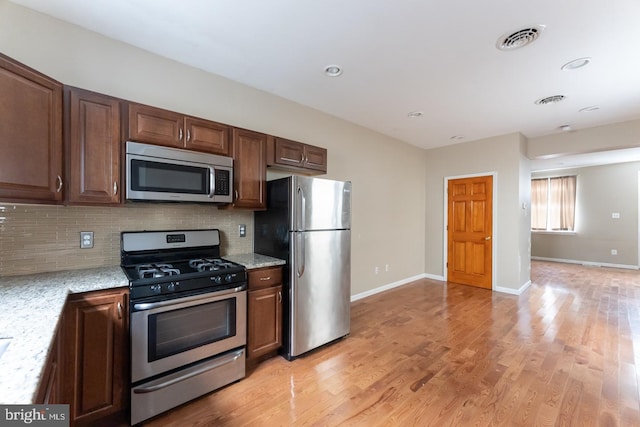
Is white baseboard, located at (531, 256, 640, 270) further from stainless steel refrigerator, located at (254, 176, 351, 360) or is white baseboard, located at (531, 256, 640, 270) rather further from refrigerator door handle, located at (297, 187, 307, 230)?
refrigerator door handle, located at (297, 187, 307, 230)

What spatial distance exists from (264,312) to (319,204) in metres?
1.12

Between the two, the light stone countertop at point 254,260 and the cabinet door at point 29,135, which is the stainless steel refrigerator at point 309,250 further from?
the cabinet door at point 29,135

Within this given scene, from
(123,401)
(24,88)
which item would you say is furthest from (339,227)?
(24,88)

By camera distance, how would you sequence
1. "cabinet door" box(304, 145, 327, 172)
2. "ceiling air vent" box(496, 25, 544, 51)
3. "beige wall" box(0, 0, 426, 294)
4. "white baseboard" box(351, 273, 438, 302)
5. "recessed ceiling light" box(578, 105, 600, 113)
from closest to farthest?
"beige wall" box(0, 0, 426, 294)
"ceiling air vent" box(496, 25, 544, 51)
"cabinet door" box(304, 145, 327, 172)
"recessed ceiling light" box(578, 105, 600, 113)
"white baseboard" box(351, 273, 438, 302)

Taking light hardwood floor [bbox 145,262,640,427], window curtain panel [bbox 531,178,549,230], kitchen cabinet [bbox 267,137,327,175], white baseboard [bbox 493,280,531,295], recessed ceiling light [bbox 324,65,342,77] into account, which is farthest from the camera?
window curtain panel [bbox 531,178,549,230]

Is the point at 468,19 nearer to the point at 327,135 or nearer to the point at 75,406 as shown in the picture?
the point at 327,135

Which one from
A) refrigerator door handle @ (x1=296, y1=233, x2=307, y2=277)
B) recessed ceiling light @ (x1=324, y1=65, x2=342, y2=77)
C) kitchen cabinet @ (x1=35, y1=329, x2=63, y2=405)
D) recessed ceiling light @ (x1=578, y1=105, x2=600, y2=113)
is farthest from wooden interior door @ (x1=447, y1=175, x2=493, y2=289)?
kitchen cabinet @ (x1=35, y1=329, x2=63, y2=405)

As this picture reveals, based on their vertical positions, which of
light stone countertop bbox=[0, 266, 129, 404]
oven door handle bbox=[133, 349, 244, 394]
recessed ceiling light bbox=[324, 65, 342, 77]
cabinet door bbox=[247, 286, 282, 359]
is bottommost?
oven door handle bbox=[133, 349, 244, 394]

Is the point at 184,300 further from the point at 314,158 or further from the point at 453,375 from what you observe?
the point at 453,375

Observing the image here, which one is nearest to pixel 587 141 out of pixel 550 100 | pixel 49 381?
pixel 550 100

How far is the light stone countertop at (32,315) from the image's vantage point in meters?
0.76

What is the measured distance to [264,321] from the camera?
2471 millimetres

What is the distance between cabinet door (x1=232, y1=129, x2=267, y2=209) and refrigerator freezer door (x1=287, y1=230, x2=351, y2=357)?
0.55 metres

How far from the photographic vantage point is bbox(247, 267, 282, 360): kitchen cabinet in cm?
238
